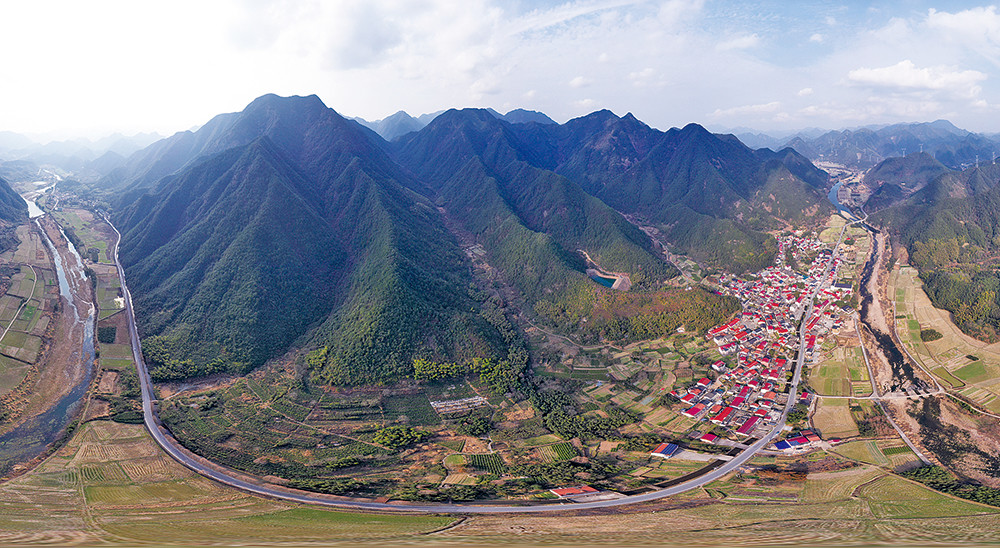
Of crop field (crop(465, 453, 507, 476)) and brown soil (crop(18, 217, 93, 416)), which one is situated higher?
brown soil (crop(18, 217, 93, 416))


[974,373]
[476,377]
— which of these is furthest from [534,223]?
[974,373]

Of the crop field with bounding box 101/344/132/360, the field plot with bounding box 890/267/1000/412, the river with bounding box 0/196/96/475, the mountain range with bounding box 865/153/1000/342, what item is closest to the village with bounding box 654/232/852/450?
the field plot with bounding box 890/267/1000/412

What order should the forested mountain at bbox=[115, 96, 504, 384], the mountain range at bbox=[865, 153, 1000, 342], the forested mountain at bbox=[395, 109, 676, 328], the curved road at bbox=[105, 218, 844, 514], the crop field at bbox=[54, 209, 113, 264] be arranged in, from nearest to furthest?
the curved road at bbox=[105, 218, 844, 514], the forested mountain at bbox=[115, 96, 504, 384], the mountain range at bbox=[865, 153, 1000, 342], the forested mountain at bbox=[395, 109, 676, 328], the crop field at bbox=[54, 209, 113, 264]

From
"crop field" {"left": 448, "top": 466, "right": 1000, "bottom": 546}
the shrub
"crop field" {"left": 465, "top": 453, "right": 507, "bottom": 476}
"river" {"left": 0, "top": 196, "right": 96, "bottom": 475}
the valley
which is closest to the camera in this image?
"crop field" {"left": 448, "top": 466, "right": 1000, "bottom": 546}

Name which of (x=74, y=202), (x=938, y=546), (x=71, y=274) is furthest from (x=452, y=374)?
(x=74, y=202)

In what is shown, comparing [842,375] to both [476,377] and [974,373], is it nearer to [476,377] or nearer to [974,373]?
[974,373]

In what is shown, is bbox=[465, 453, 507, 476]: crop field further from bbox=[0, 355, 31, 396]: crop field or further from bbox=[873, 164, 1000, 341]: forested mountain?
bbox=[873, 164, 1000, 341]: forested mountain

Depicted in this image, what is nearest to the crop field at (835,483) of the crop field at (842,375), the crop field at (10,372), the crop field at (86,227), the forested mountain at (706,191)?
the crop field at (842,375)
